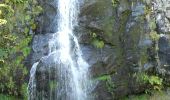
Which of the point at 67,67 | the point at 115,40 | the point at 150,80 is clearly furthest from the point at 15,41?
the point at 150,80

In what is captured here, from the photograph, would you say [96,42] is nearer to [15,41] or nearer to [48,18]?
[48,18]

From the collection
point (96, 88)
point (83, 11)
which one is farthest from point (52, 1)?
point (96, 88)

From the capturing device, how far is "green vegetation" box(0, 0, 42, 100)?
36.4ft

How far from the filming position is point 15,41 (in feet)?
37.6

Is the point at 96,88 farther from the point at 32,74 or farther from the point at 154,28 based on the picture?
the point at 154,28

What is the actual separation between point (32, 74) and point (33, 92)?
473 mm

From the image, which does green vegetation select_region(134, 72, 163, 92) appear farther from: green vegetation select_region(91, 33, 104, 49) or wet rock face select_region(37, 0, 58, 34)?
wet rock face select_region(37, 0, 58, 34)

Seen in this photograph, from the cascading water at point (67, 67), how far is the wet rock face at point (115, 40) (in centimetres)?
18

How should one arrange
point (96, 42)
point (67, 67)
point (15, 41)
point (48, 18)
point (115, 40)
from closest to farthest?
1. point (67, 67)
2. point (96, 42)
3. point (115, 40)
4. point (48, 18)
5. point (15, 41)

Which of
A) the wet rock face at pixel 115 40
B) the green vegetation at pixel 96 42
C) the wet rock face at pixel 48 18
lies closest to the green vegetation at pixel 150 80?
the wet rock face at pixel 115 40

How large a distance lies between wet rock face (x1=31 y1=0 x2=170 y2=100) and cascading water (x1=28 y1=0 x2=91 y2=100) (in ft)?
0.61

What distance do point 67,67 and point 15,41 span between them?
1.82 metres

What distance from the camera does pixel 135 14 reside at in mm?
11398

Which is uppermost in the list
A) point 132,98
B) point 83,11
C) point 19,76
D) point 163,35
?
point 83,11
